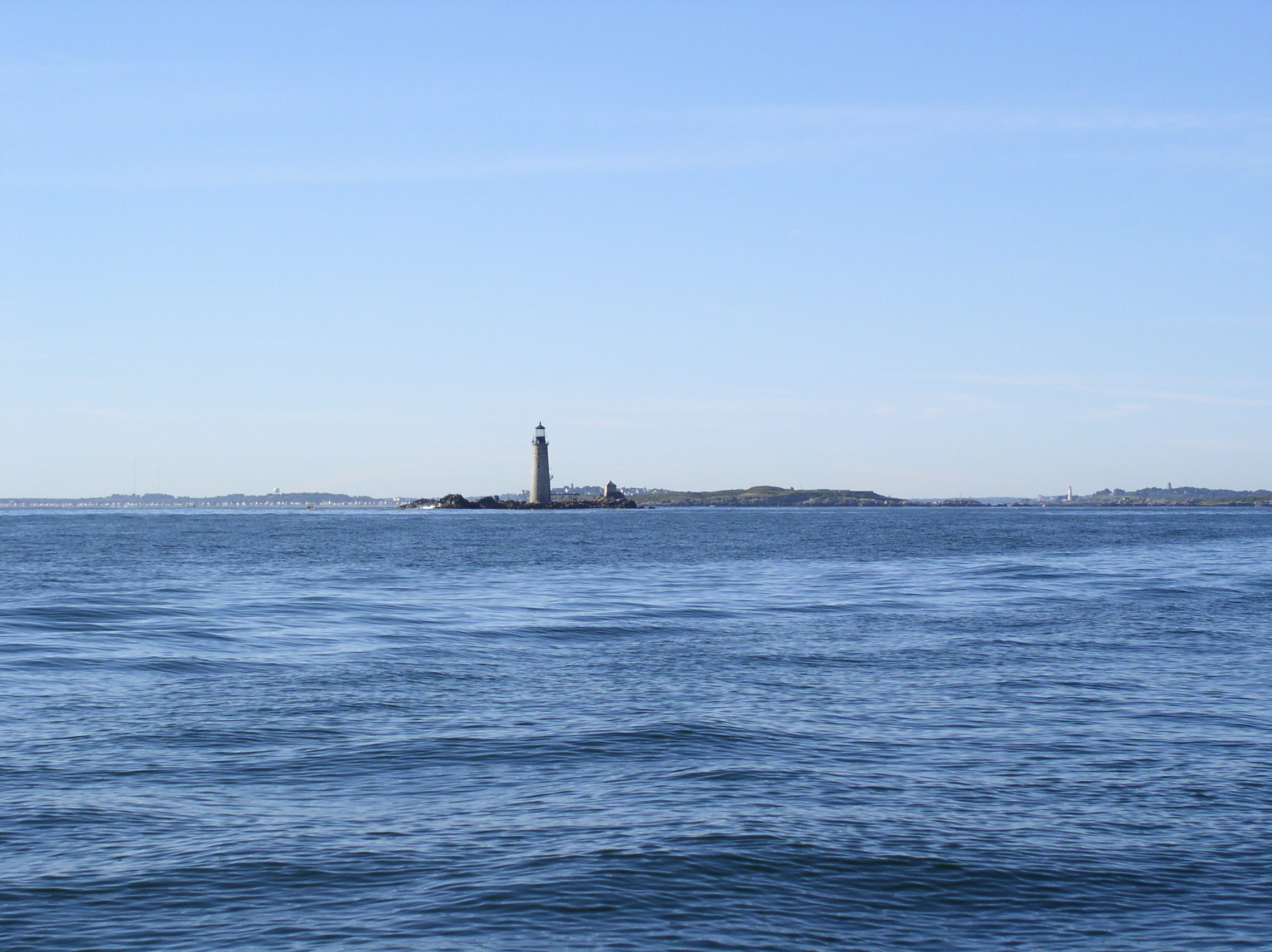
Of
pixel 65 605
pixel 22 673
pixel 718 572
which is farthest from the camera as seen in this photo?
pixel 718 572

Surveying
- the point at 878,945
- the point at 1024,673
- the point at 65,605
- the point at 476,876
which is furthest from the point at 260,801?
the point at 65,605

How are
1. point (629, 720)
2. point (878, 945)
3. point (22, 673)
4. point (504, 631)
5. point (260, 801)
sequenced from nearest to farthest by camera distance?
point (878, 945) < point (260, 801) < point (629, 720) < point (22, 673) < point (504, 631)

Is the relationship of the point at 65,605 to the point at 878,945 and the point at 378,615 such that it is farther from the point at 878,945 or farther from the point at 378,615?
the point at 878,945

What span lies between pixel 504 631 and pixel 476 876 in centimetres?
2088

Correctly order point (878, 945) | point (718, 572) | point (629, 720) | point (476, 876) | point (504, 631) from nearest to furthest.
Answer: point (878, 945) < point (476, 876) < point (629, 720) < point (504, 631) < point (718, 572)

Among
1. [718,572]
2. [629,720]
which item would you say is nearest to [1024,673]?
[629,720]

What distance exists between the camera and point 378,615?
121 feet

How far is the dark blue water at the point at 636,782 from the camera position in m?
10.4

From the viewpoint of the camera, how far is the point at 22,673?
22984mm

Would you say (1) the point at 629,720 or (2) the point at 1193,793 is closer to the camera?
(2) the point at 1193,793

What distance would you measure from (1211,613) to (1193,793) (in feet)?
79.1

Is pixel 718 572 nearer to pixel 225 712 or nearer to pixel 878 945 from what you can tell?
pixel 225 712

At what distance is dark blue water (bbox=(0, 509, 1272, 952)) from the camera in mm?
10352

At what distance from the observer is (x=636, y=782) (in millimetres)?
14750
